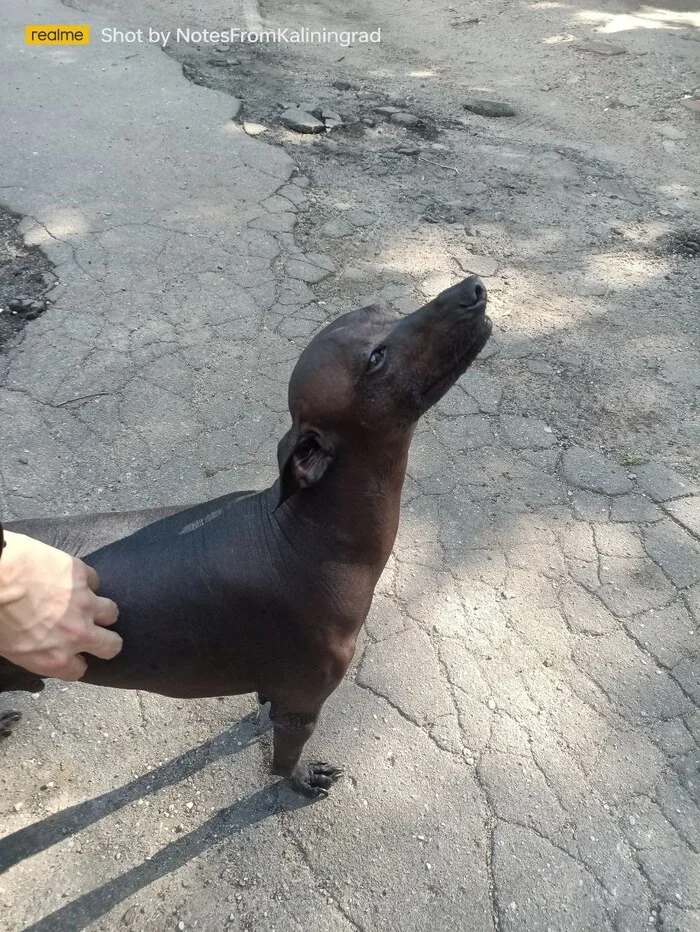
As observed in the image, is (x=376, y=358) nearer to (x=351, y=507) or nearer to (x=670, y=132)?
(x=351, y=507)

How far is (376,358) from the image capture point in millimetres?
1820

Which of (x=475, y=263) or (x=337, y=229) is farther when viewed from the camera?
(x=337, y=229)

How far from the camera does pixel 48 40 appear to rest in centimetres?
770

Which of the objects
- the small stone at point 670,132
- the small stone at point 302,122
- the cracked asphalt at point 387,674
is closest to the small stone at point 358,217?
the cracked asphalt at point 387,674

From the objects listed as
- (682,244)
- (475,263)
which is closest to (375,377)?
(475,263)

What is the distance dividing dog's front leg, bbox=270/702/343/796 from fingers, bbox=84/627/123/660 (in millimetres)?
579

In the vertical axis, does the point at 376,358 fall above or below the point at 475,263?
above

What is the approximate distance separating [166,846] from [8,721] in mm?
763

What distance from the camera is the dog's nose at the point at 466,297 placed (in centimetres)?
177

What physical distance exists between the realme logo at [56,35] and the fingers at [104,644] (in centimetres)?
811

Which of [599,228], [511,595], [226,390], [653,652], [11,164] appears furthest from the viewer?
[11,164]

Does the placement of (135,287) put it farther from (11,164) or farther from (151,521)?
(151,521)

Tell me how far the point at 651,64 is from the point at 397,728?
26.3 feet

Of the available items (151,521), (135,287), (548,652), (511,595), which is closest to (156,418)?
(135,287)
